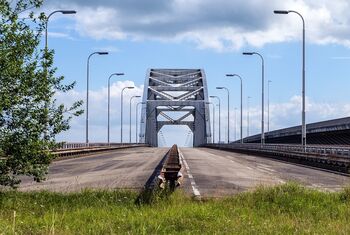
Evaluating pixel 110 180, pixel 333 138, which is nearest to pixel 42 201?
pixel 110 180

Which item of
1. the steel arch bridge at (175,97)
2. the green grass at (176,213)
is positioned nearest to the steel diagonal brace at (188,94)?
the steel arch bridge at (175,97)

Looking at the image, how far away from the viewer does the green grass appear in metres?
9.91

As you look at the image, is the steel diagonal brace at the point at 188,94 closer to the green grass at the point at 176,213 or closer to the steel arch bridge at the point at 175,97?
the steel arch bridge at the point at 175,97

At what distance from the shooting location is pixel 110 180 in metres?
21.9

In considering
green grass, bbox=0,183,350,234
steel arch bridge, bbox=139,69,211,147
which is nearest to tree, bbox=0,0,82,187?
green grass, bbox=0,183,350,234

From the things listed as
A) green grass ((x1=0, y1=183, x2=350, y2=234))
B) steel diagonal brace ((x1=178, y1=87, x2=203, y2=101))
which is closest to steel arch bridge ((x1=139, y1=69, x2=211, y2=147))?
steel diagonal brace ((x1=178, y1=87, x2=203, y2=101))

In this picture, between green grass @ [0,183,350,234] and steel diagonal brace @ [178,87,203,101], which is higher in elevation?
steel diagonal brace @ [178,87,203,101]

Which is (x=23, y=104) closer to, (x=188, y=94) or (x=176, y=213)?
(x=176, y=213)

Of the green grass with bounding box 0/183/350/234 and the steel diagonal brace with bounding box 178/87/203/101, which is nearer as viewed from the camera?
the green grass with bounding box 0/183/350/234

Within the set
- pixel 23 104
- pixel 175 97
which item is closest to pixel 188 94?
pixel 175 97

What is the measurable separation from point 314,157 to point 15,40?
95.5ft

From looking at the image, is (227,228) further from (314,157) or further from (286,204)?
(314,157)

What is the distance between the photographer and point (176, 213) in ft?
38.1

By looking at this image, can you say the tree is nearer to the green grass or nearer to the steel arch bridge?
the green grass
